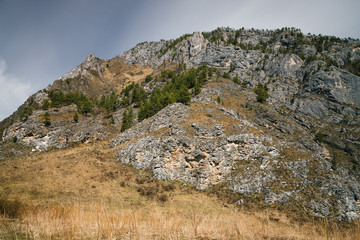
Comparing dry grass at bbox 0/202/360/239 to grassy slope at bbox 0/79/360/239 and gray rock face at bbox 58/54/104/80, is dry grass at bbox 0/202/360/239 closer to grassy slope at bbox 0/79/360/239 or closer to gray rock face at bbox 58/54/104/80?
grassy slope at bbox 0/79/360/239

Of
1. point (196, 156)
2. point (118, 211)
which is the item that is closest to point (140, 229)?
point (118, 211)

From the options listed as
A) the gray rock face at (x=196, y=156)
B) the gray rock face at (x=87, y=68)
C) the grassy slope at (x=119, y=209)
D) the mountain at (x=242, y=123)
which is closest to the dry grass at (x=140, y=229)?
the grassy slope at (x=119, y=209)

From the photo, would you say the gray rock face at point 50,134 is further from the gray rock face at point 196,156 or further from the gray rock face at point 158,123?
the gray rock face at point 196,156

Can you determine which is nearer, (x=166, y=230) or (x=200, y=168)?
(x=166, y=230)

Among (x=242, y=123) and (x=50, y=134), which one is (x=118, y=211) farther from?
(x=50, y=134)

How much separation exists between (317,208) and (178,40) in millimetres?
160663

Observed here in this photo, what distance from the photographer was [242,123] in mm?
37594

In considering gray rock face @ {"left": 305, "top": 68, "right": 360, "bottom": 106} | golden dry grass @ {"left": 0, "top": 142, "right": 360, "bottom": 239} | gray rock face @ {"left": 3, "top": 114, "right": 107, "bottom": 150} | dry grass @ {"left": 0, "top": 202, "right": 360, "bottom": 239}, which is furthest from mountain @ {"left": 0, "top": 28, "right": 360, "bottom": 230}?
dry grass @ {"left": 0, "top": 202, "right": 360, "bottom": 239}

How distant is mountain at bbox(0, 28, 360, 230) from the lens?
23.5 meters

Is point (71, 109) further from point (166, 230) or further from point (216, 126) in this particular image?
point (166, 230)

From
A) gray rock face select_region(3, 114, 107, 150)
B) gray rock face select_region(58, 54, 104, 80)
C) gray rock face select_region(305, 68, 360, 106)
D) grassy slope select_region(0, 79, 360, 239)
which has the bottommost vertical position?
grassy slope select_region(0, 79, 360, 239)

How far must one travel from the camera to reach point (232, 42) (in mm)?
131750

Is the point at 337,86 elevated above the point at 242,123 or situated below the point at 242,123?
above

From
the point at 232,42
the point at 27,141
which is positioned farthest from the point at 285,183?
the point at 232,42
